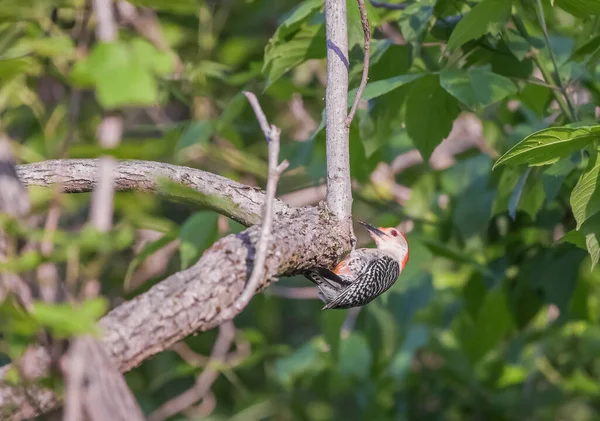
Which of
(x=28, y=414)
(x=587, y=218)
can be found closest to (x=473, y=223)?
(x=587, y=218)

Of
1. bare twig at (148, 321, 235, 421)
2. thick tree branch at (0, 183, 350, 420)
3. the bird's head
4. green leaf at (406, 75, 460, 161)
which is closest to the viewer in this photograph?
thick tree branch at (0, 183, 350, 420)

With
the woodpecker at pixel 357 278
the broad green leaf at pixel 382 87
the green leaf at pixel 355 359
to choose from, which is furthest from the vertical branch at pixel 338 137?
the green leaf at pixel 355 359

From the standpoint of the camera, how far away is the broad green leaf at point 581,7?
146 inches

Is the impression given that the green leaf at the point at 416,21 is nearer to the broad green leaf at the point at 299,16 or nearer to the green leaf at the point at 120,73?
the broad green leaf at the point at 299,16

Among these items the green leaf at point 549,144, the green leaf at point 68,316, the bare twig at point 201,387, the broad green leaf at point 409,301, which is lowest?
the bare twig at point 201,387

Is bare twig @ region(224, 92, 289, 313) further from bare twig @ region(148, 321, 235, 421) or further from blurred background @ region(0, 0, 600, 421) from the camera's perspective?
bare twig @ region(148, 321, 235, 421)

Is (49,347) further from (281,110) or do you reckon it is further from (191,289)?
(281,110)

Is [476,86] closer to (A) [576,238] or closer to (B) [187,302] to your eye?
(A) [576,238]

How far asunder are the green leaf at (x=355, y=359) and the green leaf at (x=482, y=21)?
3.34m

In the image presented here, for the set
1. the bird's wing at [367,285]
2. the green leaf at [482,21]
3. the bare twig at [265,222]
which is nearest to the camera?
the bare twig at [265,222]

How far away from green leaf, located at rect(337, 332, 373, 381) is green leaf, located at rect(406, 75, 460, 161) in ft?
8.88

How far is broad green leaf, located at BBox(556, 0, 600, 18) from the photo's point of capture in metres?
3.72

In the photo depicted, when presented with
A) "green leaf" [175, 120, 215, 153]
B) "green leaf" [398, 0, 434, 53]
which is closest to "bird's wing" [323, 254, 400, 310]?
"green leaf" [398, 0, 434, 53]

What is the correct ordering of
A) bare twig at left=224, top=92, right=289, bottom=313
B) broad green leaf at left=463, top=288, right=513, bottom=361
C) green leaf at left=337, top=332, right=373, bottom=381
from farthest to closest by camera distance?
green leaf at left=337, top=332, right=373, bottom=381 < broad green leaf at left=463, top=288, right=513, bottom=361 < bare twig at left=224, top=92, right=289, bottom=313
